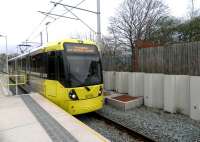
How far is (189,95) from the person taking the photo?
736cm

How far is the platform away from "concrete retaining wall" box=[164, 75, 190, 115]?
411cm

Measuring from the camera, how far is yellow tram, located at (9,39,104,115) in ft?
23.1

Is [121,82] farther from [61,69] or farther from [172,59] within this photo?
[61,69]

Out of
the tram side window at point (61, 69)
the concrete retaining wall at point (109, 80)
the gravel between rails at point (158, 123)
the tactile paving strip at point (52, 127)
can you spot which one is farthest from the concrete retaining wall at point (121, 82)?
the tactile paving strip at point (52, 127)

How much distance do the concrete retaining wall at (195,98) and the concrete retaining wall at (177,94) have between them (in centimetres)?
35

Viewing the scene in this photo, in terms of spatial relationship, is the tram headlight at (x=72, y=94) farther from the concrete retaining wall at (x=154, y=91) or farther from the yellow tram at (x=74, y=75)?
the concrete retaining wall at (x=154, y=91)

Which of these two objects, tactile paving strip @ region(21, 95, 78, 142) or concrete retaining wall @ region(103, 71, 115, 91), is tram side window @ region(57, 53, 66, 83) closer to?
tactile paving strip @ region(21, 95, 78, 142)

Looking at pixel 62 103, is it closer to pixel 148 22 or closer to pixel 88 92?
pixel 88 92

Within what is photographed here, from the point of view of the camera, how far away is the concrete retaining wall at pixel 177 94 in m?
7.50

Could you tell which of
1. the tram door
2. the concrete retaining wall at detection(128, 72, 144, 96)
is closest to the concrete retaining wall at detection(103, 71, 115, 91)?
the concrete retaining wall at detection(128, 72, 144, 96)

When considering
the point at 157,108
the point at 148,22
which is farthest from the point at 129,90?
the point at 148,22

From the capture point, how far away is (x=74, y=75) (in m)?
7.11

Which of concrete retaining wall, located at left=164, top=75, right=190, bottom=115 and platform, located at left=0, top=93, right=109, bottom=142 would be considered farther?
concrete retaining wall, located at left=164, top=75, right=190, bottom=115

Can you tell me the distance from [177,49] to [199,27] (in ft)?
37.6
